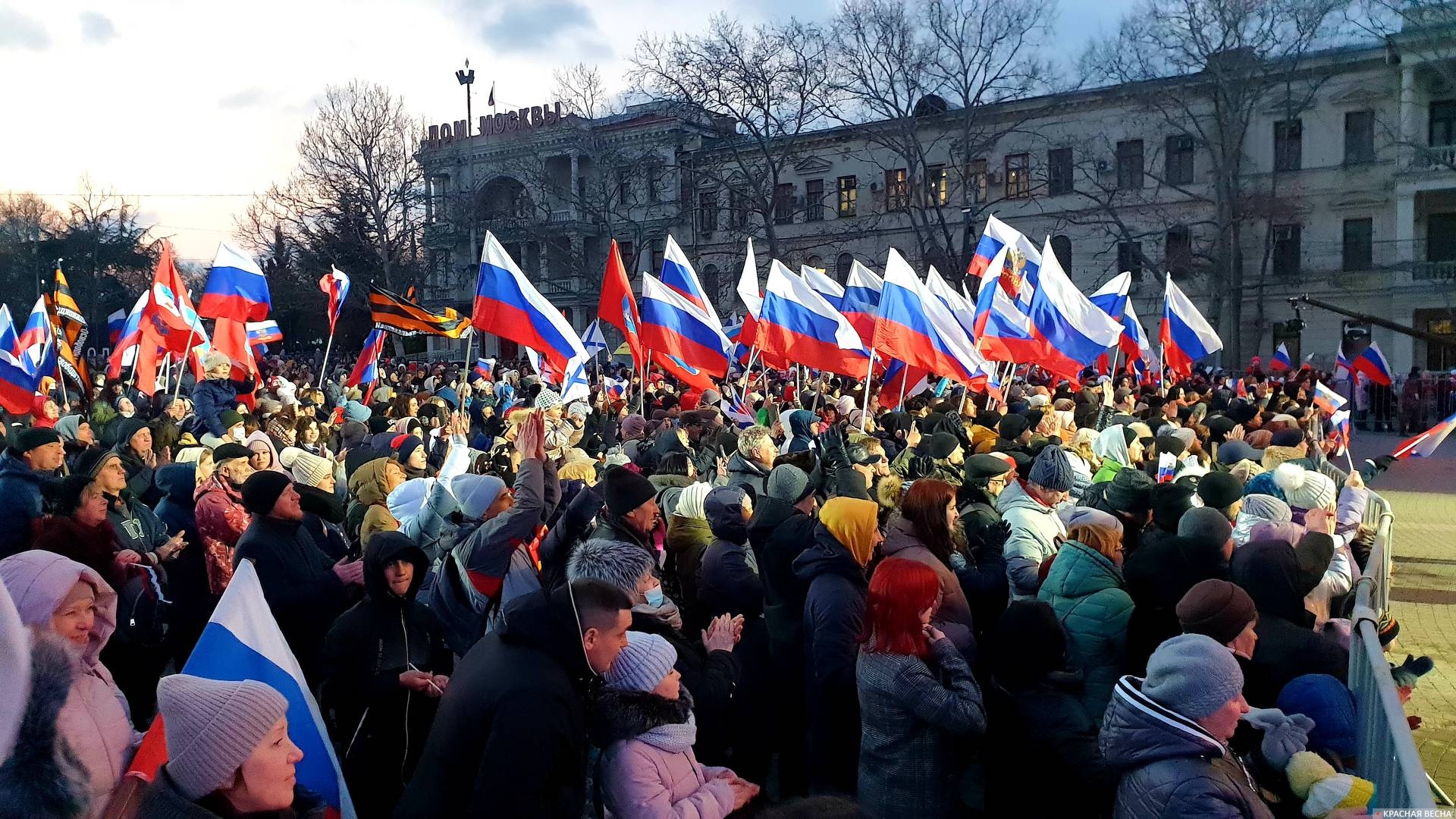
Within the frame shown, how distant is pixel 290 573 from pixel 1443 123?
133 feet

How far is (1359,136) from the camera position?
120 feet

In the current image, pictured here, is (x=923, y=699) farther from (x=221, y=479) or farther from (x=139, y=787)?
(x=221, y=479)

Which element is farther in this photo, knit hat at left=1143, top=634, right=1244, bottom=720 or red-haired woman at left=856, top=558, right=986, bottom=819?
red-haired woman at left=856, top=558, right=986, bottom=819

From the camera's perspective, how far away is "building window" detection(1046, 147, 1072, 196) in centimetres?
4128

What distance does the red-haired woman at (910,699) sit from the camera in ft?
11.4

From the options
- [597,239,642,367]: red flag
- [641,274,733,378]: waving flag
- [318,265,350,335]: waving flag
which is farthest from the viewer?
[318,265,350,335]: waving flag

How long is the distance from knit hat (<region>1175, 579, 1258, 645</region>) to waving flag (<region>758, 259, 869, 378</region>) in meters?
8.46

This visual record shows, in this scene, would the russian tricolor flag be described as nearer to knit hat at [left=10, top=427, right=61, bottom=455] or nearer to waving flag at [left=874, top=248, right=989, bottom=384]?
knit hat at [left=10, top=427, right=61, bottom=455]

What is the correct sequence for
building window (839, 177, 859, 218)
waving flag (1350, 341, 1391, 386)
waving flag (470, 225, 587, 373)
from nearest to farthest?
waving flag (470, 225, 587, 373), waving flag (1350, 341, 1391, 386), building window (839, 177, 859, 218)

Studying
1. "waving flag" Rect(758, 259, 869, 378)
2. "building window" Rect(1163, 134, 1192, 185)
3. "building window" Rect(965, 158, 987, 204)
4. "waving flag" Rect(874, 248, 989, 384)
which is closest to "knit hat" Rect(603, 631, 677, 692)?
"waving flag" Rect(874, 248, 989, 384)

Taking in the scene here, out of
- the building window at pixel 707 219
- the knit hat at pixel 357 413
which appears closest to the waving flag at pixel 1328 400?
the knit hat at pixel 357 413

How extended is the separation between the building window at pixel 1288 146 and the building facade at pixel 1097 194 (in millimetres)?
71

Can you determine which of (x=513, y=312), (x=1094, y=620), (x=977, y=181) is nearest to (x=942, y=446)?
(x=1094, y=620)

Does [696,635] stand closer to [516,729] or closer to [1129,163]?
[516,729]
